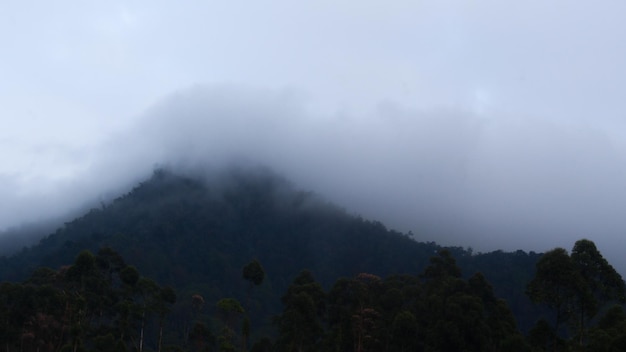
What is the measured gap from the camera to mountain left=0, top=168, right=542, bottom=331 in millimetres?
138750

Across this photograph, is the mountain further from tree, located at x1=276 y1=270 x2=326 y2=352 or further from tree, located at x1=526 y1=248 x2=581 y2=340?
tree, located at x1=526 y1=248 x2=581 y2=340

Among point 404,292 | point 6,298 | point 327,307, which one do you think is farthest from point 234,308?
point 6,298

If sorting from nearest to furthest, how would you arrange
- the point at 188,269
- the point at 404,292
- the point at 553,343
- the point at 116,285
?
the point at 553,343 → the point at 404,292 → the point at 116,285 → the point at 188,269

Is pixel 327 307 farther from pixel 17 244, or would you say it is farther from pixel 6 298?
pixel 17 244

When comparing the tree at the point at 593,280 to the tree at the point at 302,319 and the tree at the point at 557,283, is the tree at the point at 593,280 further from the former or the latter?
the tree at the point at 302,319

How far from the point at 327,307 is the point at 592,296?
2683cm

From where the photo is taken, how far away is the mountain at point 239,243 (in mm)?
138750

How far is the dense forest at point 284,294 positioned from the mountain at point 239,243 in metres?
0.46

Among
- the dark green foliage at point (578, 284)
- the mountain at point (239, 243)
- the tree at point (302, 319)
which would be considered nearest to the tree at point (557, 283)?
the dark green foliage at point (578, 284)

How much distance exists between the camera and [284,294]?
71.2m

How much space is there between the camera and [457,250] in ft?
540

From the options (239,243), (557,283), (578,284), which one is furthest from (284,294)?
(239,243)

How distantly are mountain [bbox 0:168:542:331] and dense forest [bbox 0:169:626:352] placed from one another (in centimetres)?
46

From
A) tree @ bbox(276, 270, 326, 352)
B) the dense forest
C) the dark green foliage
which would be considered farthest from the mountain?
the dark green foliage
